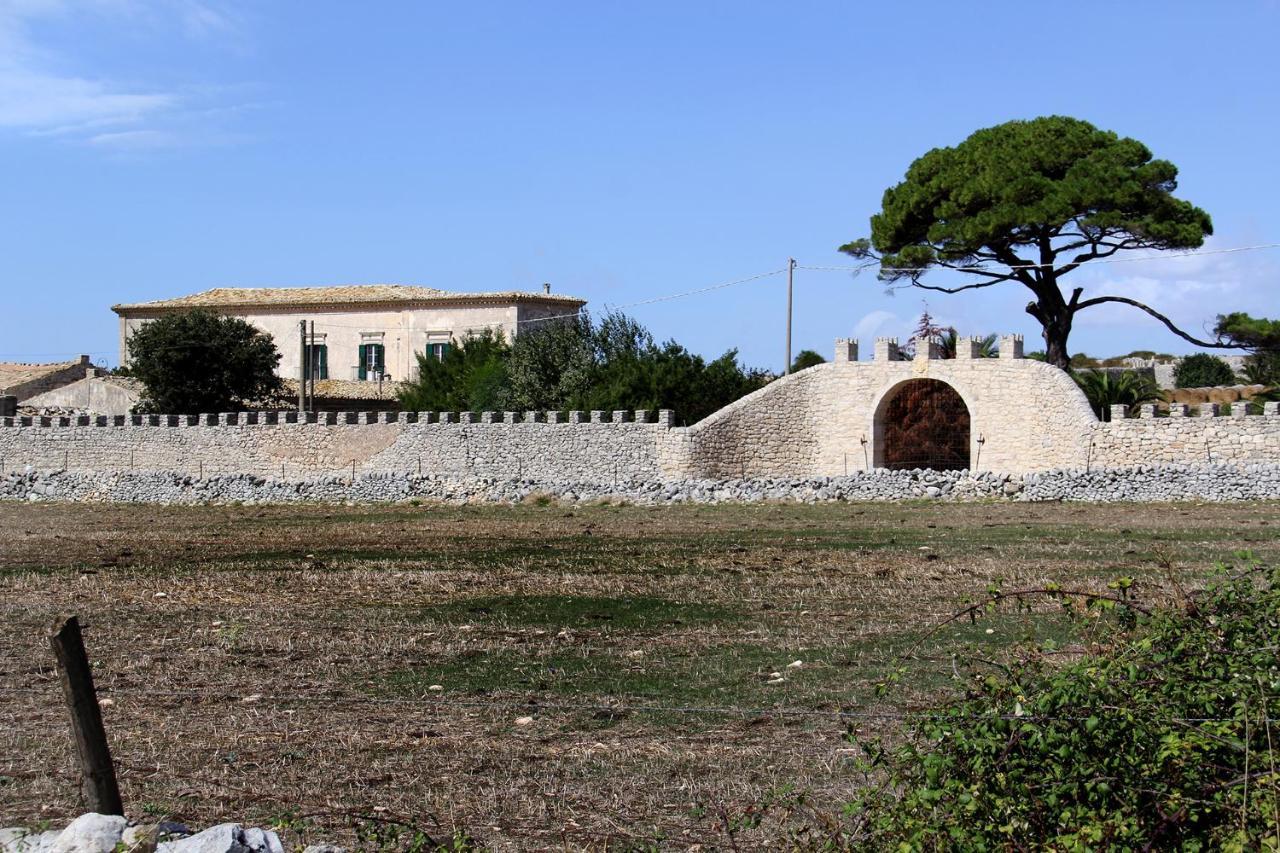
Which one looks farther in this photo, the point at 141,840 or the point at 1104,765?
the point at 141,840

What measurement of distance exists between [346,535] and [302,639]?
11.7 m

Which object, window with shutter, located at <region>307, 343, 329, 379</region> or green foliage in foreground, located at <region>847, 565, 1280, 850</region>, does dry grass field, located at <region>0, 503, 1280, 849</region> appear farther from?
window with shutter, located at <region>307, 343, 329, 379</region>

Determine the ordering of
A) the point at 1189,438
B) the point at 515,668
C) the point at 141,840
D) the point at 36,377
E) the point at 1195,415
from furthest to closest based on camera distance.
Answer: the point at 36,377 < the point at 1195,415 < the point at 1189,438 < the point at 515,668 < the point at 141,840

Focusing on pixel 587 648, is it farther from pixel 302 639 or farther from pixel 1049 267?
pixel 1049 267

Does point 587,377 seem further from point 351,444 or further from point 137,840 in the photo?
point 137,840

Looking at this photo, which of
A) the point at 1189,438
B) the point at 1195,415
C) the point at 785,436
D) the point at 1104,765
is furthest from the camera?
the point at 785,436


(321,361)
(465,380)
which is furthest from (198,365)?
(465,380)

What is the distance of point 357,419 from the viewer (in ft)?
132

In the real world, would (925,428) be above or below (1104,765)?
above

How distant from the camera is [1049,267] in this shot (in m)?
34.8

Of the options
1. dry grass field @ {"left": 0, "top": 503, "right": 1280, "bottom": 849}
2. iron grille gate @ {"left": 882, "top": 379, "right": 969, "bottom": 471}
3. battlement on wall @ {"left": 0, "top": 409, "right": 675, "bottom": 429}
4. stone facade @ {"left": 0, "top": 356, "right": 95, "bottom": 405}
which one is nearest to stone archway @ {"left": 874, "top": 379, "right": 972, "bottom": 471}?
iron grille gate @ {"left": 882, "top": 379, "right": 969, "bottom": 471}

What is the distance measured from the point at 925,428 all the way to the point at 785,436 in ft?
10.3

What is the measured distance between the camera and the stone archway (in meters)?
33.5

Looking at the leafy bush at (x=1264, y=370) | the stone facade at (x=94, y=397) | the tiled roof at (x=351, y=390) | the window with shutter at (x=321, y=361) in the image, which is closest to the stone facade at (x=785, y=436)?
the tiled roof at (x=351, y=390)
